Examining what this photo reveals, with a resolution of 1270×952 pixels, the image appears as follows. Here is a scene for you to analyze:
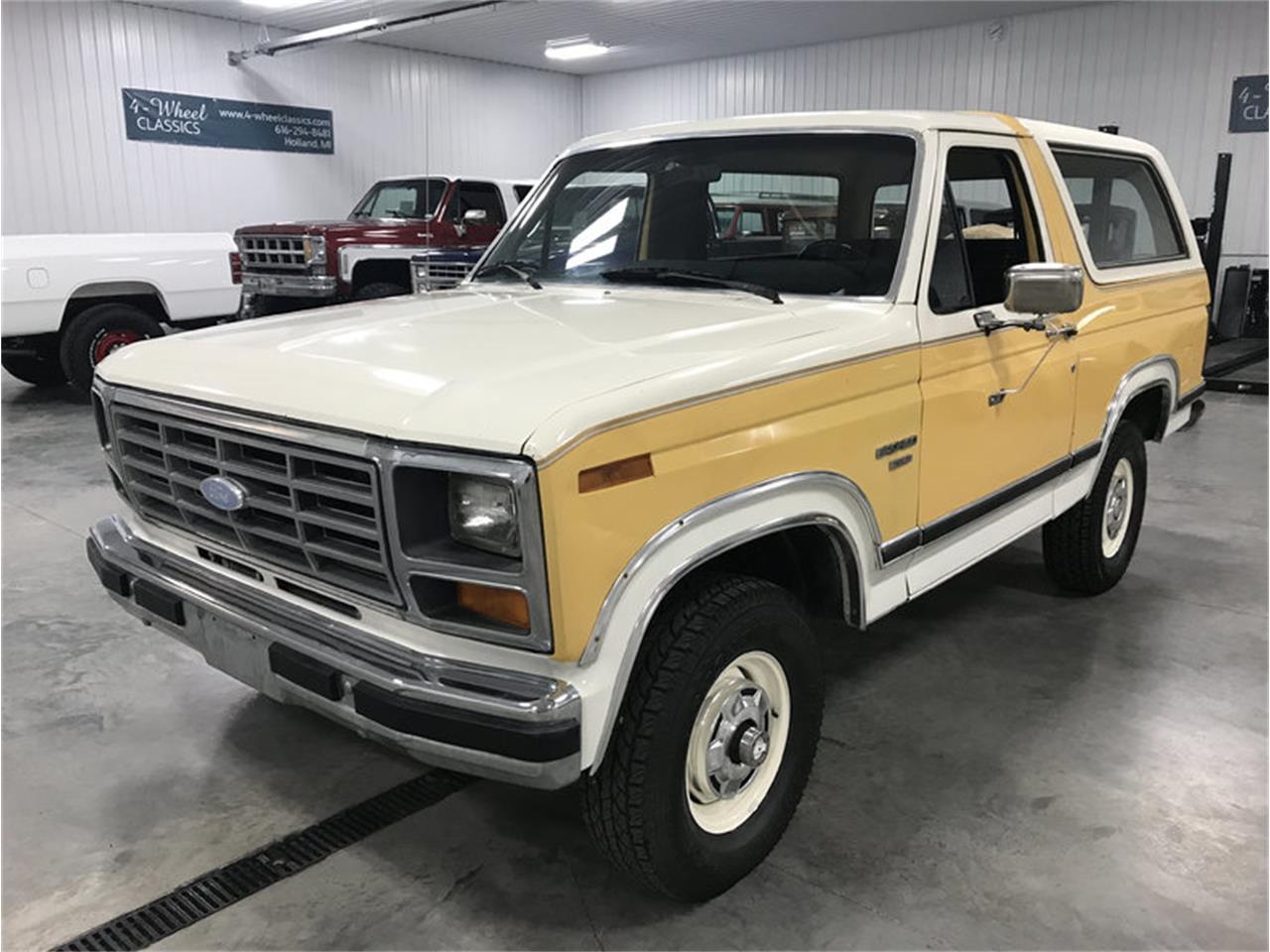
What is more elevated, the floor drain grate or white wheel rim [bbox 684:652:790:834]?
white wheel rim [bbox 684:652:790:834]

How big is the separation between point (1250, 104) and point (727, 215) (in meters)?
13.4

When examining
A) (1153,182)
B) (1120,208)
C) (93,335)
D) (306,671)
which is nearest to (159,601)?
(306,671)

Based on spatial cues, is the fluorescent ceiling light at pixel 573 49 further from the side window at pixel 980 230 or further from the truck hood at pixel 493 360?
the truck hood at pixel 493 360

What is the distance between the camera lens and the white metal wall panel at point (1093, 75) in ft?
45.6

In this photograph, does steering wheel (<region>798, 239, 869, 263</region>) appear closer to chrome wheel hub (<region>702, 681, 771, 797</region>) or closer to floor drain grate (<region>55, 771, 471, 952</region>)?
chrome wheel hub (<region>702, 681, 771, 797</region>)

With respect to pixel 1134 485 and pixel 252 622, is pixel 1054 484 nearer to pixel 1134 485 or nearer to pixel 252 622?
pixel 1134 485

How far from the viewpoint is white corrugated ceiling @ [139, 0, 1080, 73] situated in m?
14.5

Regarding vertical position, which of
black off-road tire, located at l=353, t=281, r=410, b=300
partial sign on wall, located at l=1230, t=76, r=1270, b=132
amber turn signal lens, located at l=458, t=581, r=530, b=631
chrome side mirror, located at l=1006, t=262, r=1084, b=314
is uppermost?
partial sign on wall, located at l=1230, t=76, r=1270, b=132

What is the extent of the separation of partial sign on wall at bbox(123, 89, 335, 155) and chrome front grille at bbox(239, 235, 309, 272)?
4.59 meters

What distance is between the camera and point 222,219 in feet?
51.4

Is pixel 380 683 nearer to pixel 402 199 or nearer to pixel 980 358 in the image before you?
pixel 980 358

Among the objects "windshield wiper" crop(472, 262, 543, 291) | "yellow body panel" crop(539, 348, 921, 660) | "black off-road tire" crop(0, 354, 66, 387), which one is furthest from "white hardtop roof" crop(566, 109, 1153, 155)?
"black off-road tire" crop(0, 354, 66, 387)

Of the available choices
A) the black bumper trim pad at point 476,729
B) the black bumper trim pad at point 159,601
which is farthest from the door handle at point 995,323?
the black bumper trim pad at point 159,601

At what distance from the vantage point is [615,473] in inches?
80.8
